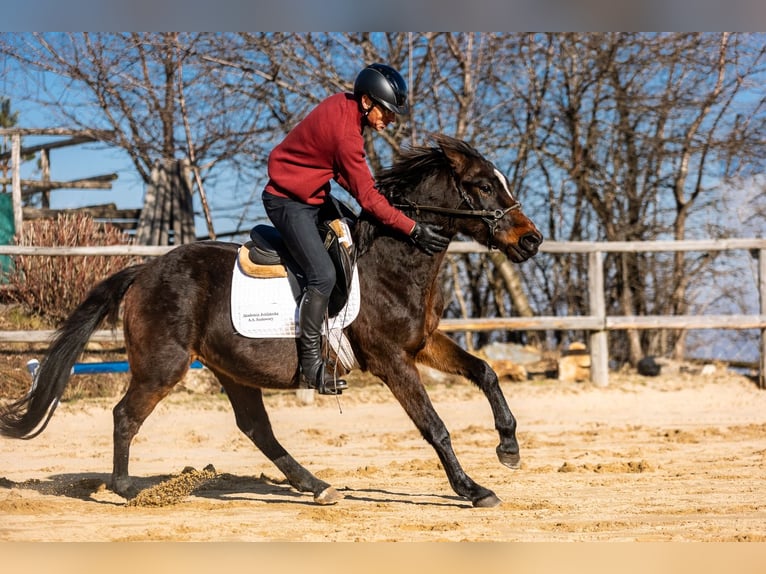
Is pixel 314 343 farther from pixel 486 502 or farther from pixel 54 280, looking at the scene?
pixel 54 280

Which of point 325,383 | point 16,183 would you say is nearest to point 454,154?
point 325,383

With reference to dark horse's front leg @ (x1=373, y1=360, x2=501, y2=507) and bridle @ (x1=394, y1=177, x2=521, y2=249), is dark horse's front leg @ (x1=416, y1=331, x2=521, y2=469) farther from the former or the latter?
bridle @ (x1=394, y1=177, x2=521, y2=249)

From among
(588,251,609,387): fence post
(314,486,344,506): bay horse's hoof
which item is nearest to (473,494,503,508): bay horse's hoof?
(314,486,344,506): bay horse's hoof

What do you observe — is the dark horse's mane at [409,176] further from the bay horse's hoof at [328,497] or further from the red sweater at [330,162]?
the bay horse's hoof at [328,497]

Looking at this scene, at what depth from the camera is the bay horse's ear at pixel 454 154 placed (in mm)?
5551

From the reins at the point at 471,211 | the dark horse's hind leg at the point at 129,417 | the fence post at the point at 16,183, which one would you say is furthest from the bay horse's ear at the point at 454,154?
the fence post at the point at 16,183

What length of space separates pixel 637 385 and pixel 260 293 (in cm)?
670

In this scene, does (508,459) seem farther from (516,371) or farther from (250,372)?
(516,371)

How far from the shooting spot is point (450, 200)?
18.3ft

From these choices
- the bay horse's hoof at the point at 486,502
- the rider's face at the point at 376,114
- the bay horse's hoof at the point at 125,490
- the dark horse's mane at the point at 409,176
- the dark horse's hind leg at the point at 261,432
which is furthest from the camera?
the dark horse's hind leg at the point at 261,432

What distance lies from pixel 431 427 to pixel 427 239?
43.8 inches

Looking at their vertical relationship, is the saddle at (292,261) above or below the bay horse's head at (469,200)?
below

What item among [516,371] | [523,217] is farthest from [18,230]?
[523,217]

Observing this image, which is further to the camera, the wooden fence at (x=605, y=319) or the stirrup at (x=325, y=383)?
the wooden fence at (x=605, y=319)
